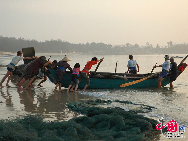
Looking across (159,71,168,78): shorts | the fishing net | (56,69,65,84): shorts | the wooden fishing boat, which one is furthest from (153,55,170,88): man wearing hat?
the fishing net

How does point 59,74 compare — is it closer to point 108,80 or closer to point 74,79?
point 74,79

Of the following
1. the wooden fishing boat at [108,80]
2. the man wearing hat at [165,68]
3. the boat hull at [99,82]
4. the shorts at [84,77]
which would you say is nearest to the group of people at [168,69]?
the man wearing hat at [165,68]

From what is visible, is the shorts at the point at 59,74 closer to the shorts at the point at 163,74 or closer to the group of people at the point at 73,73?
the group of people at the point at 73,73

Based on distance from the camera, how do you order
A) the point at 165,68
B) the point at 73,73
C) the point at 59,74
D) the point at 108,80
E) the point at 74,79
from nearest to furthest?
the point at 59,74 < the point at 73,73 < the point at 74,79 < the point at 108,80 < the point at 165,68

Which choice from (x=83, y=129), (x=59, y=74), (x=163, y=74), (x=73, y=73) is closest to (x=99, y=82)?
(x=73, y=73)

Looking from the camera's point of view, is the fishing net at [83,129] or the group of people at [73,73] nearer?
the fishing net at [83,129]

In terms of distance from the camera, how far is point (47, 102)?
900 centimetres

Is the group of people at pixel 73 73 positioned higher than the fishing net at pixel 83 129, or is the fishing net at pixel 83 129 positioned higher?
the group of people at pixel 73 73

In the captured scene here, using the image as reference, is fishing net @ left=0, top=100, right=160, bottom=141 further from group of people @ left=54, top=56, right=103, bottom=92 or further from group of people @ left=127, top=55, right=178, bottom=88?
group of people @ left=127, top=55, right=178, bottom=88

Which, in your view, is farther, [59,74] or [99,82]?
[99,82]

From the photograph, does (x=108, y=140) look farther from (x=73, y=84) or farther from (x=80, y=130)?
(x=73, y=84)

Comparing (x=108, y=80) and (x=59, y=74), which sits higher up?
(x=59, y=74)

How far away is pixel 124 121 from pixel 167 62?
8.04 metres

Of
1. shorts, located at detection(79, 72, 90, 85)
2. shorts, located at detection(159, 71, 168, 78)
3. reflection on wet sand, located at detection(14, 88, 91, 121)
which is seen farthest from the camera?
shorts, located at detection(159, 71, 168, 78)
